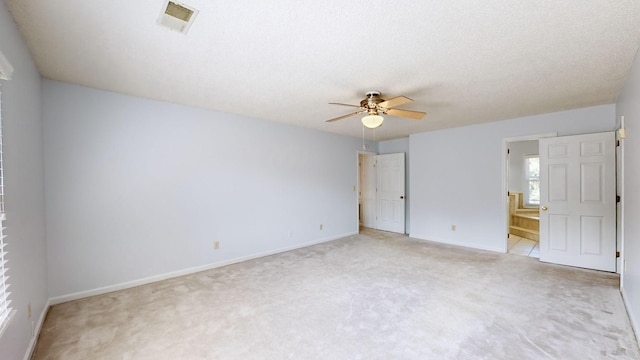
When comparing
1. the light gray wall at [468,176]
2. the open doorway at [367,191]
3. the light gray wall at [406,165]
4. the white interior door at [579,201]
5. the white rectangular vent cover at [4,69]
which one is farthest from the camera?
the open doorway at [367,191]

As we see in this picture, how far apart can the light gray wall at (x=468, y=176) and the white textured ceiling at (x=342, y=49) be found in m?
0.75

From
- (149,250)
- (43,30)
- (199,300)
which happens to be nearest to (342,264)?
(199,300)

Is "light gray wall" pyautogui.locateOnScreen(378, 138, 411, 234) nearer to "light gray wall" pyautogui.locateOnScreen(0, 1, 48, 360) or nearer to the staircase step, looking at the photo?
the staircase step

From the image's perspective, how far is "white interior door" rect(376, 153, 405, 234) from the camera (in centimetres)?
617

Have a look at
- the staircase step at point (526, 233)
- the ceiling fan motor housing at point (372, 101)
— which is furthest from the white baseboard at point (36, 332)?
the staircase step at point (526, 233)

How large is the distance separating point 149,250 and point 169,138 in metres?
1.49

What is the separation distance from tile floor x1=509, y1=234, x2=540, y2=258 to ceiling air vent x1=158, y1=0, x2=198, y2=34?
5.65m

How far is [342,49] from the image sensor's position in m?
2.06

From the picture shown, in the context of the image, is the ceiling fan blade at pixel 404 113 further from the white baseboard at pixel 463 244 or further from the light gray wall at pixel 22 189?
the white baseboard at pixel 463 244

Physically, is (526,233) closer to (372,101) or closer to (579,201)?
(579,201)

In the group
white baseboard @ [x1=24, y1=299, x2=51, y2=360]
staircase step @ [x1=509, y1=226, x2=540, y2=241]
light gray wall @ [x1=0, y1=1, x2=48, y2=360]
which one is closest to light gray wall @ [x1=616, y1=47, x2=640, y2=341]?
staircase step @ [x1=509, y1=226, x2=540, y2=241]

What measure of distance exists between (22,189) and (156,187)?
142 centimetres

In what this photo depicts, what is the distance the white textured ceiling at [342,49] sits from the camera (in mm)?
1598

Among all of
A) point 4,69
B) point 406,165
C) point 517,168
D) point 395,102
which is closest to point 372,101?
point 395,102
